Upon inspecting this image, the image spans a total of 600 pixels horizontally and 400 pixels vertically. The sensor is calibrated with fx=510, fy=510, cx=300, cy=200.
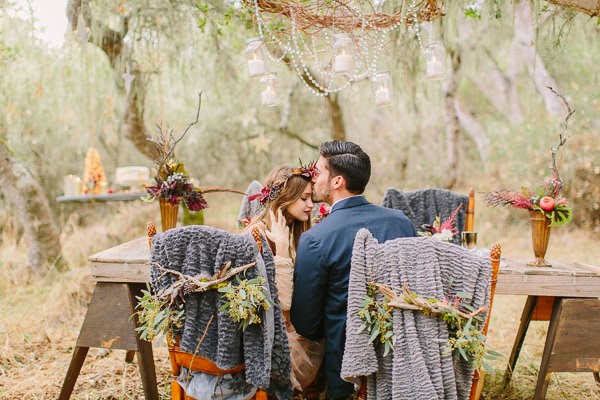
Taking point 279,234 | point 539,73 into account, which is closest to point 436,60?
point 279,234

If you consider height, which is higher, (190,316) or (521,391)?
(190,316)

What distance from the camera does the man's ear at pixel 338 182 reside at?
239 centimetres

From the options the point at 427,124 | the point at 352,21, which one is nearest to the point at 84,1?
the point at 352,21

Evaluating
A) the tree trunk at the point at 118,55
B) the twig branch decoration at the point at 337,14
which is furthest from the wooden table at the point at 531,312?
the tree trunk at the point at 118,55

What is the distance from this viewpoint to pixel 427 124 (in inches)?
317

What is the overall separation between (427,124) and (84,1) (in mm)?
5285

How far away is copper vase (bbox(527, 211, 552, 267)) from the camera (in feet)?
8.29

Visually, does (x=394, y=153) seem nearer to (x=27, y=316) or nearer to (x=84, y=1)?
(x=84, y=1)

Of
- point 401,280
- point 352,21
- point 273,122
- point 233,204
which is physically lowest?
point 233,204

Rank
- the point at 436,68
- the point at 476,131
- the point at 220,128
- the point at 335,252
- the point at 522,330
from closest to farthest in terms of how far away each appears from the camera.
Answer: the point at 335,252 → the point at 522,330 → the point at 436,68 → the point at 220,128 → the point at 476,131

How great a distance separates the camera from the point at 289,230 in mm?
2742

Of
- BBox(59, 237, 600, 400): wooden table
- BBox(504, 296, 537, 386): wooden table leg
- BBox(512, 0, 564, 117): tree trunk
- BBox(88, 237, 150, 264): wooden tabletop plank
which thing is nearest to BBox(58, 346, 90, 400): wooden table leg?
BBox(59, 237, 600, 400): wooden table

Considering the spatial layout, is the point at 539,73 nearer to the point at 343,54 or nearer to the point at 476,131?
the point at 476,131

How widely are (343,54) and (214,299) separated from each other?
178 centimetres
